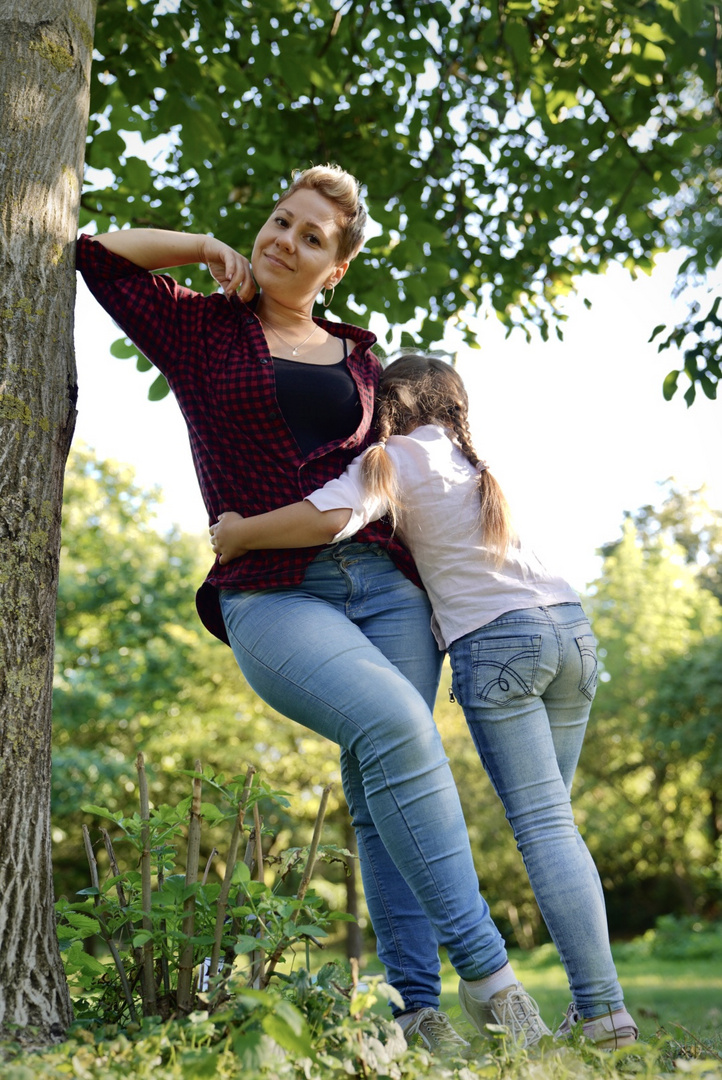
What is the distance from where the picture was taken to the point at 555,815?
2.35m

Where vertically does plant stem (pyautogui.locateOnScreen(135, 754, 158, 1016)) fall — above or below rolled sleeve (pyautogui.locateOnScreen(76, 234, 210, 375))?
below

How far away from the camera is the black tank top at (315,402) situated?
258 cm

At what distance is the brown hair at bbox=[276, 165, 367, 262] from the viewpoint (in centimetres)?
277

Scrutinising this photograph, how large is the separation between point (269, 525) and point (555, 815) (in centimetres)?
108

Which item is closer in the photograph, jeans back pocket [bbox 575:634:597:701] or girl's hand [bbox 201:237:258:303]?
jeans back pocket [bbox 575:634:597:701]

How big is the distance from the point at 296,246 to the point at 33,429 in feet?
3.30

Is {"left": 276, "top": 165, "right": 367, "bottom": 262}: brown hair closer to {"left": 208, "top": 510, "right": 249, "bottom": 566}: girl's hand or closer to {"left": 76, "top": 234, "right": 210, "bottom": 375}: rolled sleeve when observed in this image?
{"left": 76, "top": 234, "right": 210, "bottom": 375}: rolled sleeve

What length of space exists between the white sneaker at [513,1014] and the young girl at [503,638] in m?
0.01

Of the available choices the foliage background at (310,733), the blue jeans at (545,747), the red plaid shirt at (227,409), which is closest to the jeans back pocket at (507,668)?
the blue jeans at (545,747)

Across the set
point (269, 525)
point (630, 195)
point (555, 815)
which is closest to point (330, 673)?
point (269, 525)

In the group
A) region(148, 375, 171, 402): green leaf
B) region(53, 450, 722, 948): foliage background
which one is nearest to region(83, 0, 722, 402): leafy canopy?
region(148, 375, 171, 402): green leaf

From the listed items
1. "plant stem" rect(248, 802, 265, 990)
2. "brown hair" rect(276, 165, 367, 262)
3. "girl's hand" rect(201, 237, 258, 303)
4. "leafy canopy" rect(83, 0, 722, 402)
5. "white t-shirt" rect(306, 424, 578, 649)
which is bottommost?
"plant stem" rect(248, 802, 265, 990)

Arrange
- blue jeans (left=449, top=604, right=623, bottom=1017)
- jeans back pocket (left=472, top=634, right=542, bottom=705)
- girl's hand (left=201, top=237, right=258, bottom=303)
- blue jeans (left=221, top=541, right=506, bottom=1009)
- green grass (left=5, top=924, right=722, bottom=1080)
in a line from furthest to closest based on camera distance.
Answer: girl's hand (left=201, top=237, right=258, bottom=303), jeans back pocket (left=472, top=634, right=542, bottom=705), blue jeans (left=449, top=604, right=623, bottom=1017), blue jeans (left=221, top=541, right=506, bottom=1009), green grass (left=5, top=924, right=722, bottom=1080)

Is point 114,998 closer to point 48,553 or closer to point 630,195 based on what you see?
point 48,553
